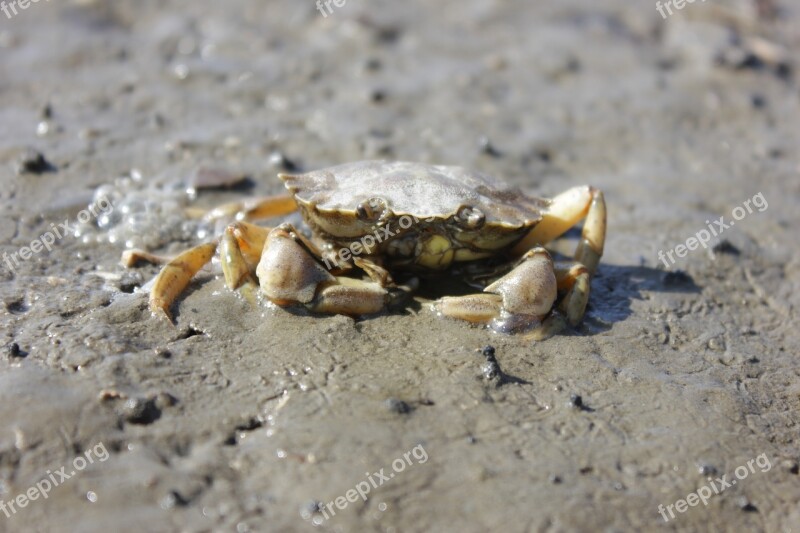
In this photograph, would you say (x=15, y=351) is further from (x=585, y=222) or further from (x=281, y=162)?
(x=585, y=222)

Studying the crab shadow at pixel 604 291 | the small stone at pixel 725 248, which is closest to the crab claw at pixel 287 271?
the crab shadow at pixel 604 291

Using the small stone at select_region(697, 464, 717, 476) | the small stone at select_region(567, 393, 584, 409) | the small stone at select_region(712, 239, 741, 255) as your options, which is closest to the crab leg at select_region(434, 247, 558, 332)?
the small stone at select_region(567, 393, 584, 409)

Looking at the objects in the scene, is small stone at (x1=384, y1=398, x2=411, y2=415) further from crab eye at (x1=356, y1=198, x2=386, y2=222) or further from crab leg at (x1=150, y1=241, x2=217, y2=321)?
crab leg at (x1=150, y1=241, x2=217, y2=321)

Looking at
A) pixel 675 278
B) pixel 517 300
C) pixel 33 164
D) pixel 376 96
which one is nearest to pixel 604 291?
pixel 675 278

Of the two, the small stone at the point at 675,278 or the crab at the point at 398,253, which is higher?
the crab at the point at 398,253

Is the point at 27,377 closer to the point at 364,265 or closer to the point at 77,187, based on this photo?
the point at 364,265

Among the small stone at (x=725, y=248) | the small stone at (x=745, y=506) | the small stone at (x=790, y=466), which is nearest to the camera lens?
the small stone at (x=745, y=506)

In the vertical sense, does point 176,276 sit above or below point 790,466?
above

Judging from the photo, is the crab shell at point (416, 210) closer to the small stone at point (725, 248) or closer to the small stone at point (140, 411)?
the small stone at point (140, 411)
